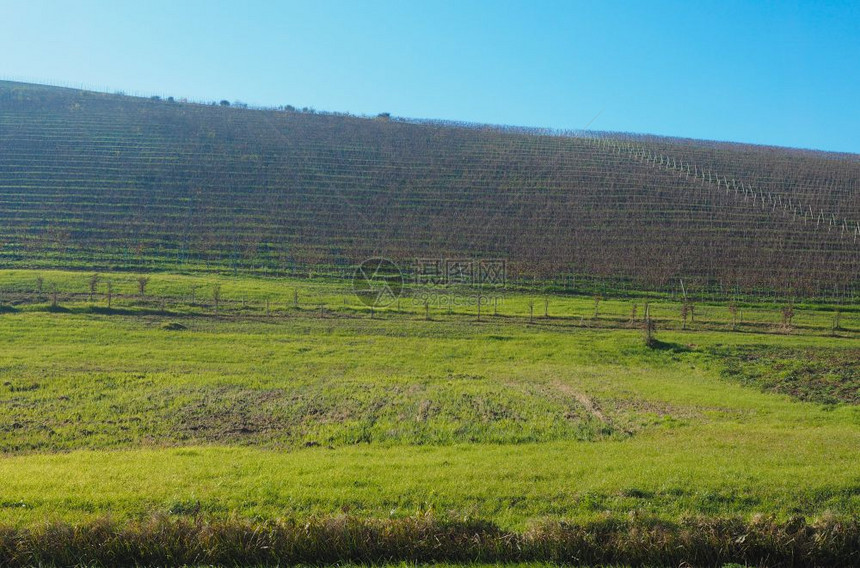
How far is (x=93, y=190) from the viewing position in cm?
6259

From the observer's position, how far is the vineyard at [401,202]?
49.4m

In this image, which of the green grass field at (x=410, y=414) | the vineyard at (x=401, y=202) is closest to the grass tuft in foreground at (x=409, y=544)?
the green grass field at (x=410, y=414)

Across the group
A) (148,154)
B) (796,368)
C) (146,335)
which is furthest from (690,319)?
(148,154)

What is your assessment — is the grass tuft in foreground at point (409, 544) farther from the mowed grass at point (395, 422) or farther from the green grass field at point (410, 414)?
the mowed grass at point (395, 422)

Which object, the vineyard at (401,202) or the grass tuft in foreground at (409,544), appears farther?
the vineyard at (401,202)

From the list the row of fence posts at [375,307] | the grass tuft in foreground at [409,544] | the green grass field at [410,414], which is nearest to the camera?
the grass tuft in foreground at [409,544]

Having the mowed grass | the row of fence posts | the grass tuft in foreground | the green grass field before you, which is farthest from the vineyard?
the grass tuft in foreground

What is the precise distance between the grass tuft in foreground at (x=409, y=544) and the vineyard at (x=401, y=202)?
125 ft

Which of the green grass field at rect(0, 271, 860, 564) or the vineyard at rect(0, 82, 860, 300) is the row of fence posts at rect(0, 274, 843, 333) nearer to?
the green grass field at rect(0, 271, 860, 564)

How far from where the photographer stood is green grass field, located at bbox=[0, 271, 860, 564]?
9.39 metres

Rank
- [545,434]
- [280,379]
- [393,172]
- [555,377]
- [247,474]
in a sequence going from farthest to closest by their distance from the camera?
[393,172]
[555,377]
[280,379]
[545,434]
[247,474]

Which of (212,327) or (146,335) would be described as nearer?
(146,335)

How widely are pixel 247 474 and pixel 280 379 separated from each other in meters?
10.2

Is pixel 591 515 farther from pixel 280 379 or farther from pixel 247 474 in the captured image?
pixel 280 379
